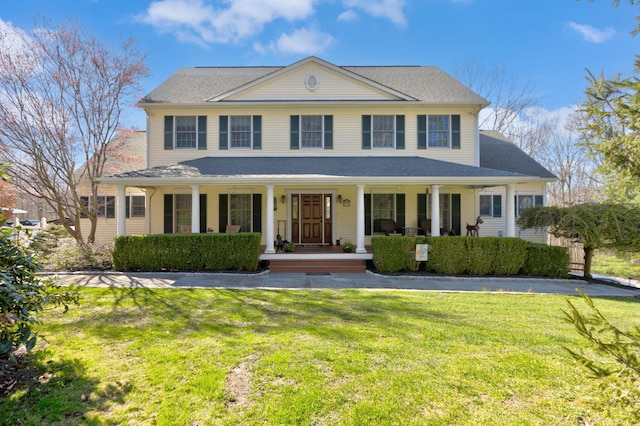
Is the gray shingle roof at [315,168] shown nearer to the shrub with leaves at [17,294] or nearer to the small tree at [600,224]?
the small tree at [600,224]

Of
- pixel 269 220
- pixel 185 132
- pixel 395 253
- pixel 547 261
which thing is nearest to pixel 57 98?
pixel 185 132

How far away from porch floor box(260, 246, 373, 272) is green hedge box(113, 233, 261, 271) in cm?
107

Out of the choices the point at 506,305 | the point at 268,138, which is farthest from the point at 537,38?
the point at 506,305

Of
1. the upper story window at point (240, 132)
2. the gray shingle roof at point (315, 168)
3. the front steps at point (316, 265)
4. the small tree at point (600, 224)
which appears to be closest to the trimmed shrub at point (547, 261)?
the small tree at point (600, 224)

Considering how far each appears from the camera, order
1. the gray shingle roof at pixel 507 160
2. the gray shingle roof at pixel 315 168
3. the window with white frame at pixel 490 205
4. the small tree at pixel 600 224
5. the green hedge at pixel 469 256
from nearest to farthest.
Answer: the small tree at pixel 600 224 < the green hedge at pixel 469 256 < the gray shingle roof at pixel 315 168 < the gray shingle roof at pixel 507 160 < the window with white frame at pixel 490 205

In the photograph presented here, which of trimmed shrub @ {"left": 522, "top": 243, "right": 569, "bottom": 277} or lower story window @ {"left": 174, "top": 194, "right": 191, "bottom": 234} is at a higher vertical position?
lower story window @ {"left": 174, "top": 194, "right": 191, "bottom": 234}

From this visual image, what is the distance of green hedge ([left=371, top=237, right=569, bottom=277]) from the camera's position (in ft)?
32.2

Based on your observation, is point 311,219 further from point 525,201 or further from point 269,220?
point 525,201

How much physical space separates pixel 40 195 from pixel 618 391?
16996 millimetres

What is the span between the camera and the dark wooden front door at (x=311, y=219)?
12.9 meters

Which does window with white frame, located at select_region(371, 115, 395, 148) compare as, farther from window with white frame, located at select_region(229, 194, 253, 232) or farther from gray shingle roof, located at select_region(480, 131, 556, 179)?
window with white frame, located at select_region(229, 194, 253, 232)

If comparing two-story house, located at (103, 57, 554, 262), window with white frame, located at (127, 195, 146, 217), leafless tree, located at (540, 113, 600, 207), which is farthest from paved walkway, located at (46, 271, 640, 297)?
leafless tree, located at (540, 113, 600, 207)

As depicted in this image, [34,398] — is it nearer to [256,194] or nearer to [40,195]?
[256,194]

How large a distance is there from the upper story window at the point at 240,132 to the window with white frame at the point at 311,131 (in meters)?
1.81
